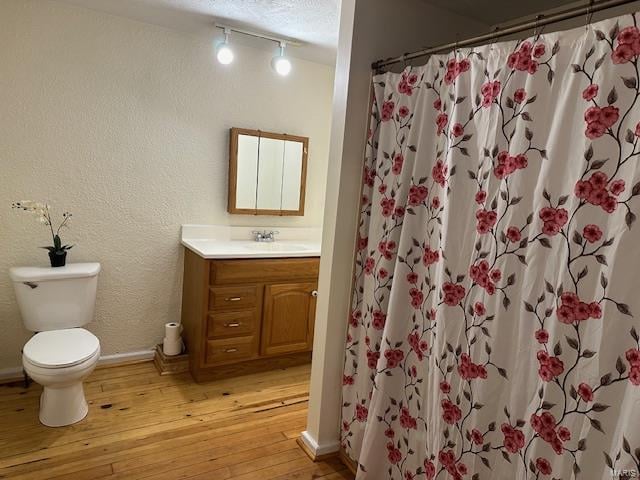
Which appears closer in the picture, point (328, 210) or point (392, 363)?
point (392, 363)

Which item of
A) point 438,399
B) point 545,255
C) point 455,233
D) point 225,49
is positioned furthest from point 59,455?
point 225,49

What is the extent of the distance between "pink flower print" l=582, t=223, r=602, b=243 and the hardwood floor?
1.54 m

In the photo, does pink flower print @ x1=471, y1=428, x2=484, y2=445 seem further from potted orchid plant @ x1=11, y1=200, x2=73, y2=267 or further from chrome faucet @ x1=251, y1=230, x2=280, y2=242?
potted orchid plant @ x1=11, y1=200, x2=73, y2=267

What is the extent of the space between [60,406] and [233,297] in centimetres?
108

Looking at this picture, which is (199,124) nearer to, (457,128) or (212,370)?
(212,370)

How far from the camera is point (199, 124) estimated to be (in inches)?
110

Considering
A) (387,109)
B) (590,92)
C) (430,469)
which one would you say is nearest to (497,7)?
(387,109)

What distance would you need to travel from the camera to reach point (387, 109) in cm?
167

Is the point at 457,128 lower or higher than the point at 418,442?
higher

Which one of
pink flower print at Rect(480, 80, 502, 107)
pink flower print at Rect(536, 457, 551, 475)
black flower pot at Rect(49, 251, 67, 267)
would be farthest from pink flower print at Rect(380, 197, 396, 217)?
black flower pot at Rect(49, 251, 67, 267)

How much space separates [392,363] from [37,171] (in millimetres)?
2365

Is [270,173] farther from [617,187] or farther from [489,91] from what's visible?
[617,187]

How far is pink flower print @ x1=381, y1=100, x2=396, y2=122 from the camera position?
5.40 ft

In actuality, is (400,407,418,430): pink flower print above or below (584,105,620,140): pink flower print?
below
